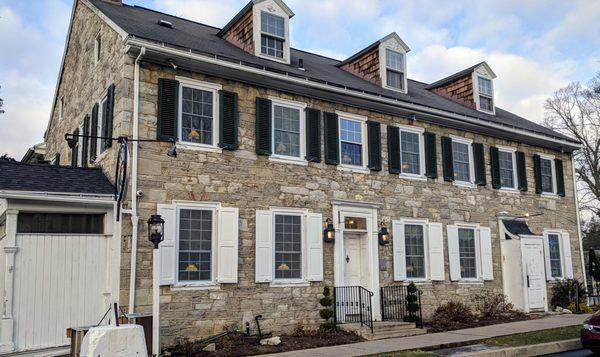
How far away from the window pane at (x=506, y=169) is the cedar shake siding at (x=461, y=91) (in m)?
2.03

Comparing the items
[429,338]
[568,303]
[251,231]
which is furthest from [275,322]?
[568,303]

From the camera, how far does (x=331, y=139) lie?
43.8 ft

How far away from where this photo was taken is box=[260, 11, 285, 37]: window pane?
1380 cm

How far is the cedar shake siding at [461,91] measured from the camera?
1847cm

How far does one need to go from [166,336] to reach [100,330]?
141 inches

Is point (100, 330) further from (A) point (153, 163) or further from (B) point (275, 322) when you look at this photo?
(B) point (275, 322)

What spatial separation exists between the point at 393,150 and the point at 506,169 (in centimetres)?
480

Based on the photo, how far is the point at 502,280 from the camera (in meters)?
16.2

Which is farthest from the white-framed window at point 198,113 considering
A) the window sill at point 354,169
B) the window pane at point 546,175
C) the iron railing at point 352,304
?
the window pane at point 546,175

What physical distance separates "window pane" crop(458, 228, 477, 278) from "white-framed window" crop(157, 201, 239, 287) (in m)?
7.07

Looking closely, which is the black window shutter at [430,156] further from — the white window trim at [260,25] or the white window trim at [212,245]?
the white window trim at [212,245]

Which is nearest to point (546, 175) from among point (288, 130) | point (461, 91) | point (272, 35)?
point (461, 91)

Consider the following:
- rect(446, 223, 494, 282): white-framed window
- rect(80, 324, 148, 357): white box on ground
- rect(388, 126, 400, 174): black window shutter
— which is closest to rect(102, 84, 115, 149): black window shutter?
rect(80, 324, 148, 357): white box on ground

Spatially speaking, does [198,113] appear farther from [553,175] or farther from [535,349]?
[553,175]
